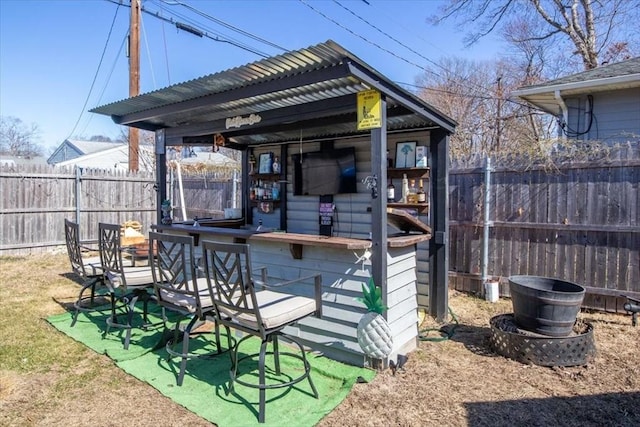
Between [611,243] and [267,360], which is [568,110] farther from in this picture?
[267,360]

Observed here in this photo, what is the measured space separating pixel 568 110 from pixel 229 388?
663cm

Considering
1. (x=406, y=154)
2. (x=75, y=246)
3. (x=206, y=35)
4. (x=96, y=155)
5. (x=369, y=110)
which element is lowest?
(x=75, y=246)

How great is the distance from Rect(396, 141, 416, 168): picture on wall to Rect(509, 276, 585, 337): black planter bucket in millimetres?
1767

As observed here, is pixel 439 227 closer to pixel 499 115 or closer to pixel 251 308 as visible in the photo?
pixel 251 308

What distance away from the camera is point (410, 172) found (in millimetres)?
4688

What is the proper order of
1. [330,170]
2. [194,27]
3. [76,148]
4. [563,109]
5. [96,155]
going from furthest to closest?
1. [76,148]
2. [96,155]
3. [194,27]
4. [563,109]
5. [330,170]

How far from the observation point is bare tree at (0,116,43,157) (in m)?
29.9

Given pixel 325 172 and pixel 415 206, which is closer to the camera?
pixel 415 206

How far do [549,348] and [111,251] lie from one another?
3.80 meters

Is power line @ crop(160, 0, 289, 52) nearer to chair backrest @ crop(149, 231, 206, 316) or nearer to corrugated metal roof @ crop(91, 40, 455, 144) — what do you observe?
corrugated metal roof @ crop(91, 40, 455, 144)

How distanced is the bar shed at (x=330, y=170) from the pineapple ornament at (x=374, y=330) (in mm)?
152

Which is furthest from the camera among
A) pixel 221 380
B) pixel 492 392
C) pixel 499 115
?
pixel 499 115

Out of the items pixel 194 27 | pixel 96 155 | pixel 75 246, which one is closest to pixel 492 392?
pixel 75 246

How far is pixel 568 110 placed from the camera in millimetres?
6582
